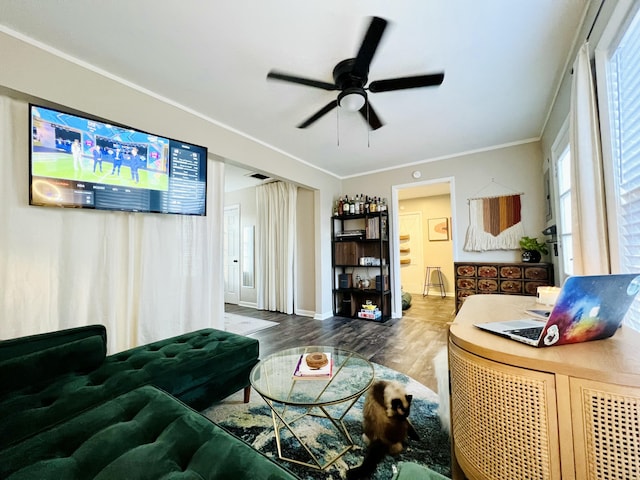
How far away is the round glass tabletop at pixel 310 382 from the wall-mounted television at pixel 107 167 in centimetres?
176

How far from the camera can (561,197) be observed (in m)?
2.58

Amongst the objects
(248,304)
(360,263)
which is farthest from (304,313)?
(248,304)

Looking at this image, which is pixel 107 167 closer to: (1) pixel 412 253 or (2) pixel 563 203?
(2) pixel 563 203

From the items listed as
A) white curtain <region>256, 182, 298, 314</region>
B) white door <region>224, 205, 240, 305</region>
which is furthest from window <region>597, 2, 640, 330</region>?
white door <region>224, 205, 240, 305</region>

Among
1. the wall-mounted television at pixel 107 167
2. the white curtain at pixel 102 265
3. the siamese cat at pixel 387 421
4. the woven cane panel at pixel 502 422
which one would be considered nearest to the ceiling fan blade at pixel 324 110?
the wall-mounted television at pixel 107 167

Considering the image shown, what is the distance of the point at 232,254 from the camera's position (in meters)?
5.89

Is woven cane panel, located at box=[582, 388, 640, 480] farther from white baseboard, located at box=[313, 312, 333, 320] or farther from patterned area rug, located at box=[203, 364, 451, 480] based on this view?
white baseboard, located at box=[313, 312, 333, 320]

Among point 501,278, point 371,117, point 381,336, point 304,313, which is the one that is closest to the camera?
point 371,117

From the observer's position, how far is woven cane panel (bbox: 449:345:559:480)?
74cm

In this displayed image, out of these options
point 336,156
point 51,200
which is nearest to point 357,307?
point 336,156

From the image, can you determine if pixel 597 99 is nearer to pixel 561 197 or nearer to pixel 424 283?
pixel 561 197

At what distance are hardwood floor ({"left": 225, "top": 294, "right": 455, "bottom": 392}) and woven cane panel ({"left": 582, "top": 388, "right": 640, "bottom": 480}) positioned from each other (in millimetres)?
1529

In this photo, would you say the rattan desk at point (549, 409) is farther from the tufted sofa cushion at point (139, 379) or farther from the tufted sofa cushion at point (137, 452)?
the tufted sofa cushion at point (139, 379)

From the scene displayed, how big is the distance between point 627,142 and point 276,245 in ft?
14.8
